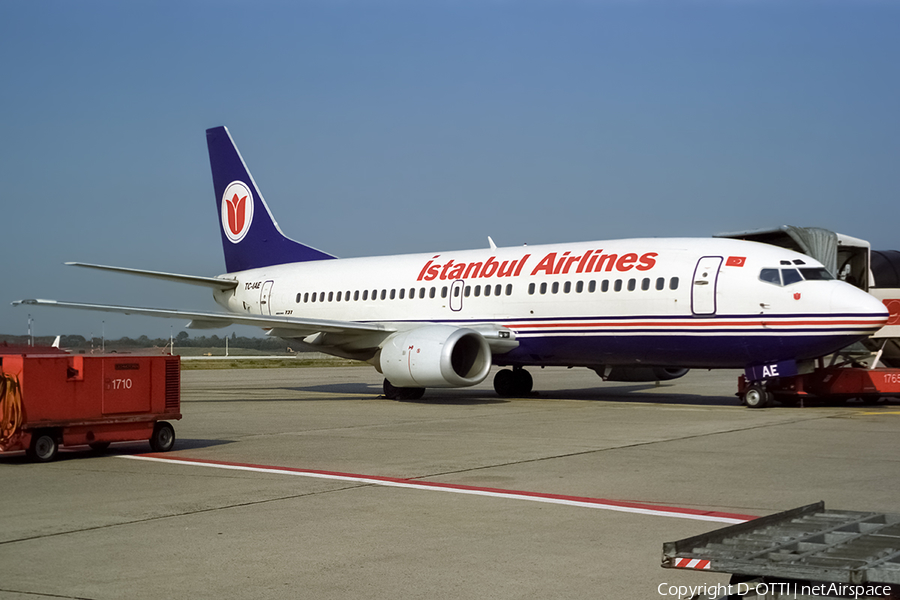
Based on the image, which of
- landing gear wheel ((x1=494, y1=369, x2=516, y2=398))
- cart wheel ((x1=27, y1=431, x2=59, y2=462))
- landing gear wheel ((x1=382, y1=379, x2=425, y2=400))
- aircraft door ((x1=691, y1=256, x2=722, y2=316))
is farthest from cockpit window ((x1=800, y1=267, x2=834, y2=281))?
cart wheel ((x1=27, y1=431, x2=59, y2=462))

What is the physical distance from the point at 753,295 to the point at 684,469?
27.7 ft

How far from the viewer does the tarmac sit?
5312 mm

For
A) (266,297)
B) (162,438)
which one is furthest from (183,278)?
(162,438)

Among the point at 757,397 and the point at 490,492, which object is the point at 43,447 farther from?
the point at 757,397

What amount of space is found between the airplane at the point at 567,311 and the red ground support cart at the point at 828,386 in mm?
177

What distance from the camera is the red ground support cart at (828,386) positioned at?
17.4m

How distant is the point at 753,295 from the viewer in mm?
17078

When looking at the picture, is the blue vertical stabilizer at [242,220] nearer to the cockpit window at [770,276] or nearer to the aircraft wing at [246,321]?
the aircraft wing at [246,321]

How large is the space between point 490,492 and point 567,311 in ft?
37.7

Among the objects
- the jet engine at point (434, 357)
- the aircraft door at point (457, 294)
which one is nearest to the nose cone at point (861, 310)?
the jet engine at point (434, 357)

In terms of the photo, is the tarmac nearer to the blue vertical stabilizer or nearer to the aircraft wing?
the aircraft wing

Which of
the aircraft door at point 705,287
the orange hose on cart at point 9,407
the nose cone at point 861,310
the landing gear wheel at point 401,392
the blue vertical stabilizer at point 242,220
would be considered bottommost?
the landing gear wheel at point 401,392

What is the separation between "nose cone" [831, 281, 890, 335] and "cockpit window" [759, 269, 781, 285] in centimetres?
100

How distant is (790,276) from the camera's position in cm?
1703
